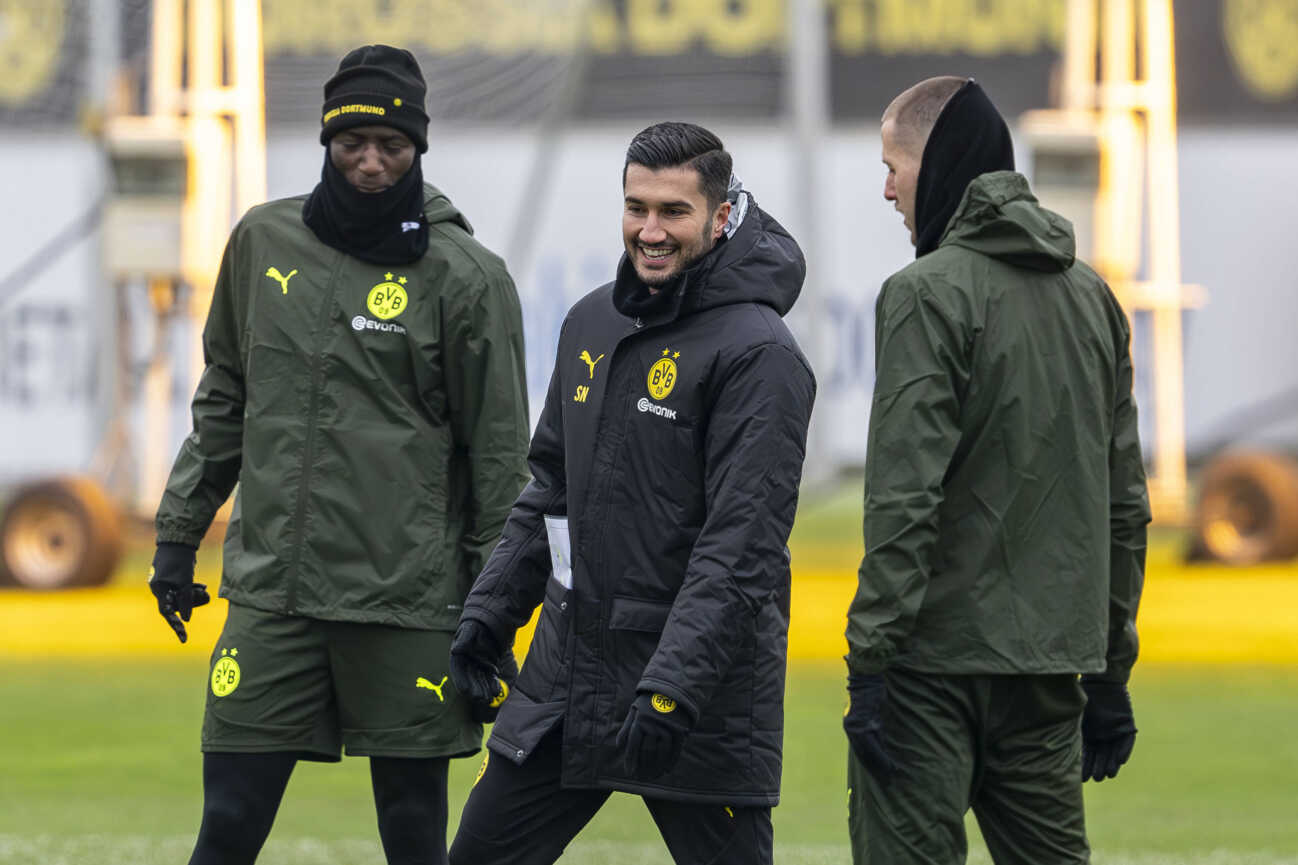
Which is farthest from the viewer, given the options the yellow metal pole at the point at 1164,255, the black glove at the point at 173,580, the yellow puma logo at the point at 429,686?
the yellow metal pole at the point at 1164,255

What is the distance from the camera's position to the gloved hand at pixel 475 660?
12.9 ft

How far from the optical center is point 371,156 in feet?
14.5

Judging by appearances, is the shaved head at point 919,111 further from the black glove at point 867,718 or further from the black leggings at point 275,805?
the black leggings at point 275,805

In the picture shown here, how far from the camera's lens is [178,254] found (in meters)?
15.7

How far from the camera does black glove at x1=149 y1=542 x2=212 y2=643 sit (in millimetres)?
4473

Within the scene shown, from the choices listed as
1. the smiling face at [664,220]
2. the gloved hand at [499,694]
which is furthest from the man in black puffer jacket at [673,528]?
the gloved hand at [499,694]

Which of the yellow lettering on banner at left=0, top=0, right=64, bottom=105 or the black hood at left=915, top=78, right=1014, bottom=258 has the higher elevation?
the yellow lettering on banner at left=0, top=0, right=64, bottom=105

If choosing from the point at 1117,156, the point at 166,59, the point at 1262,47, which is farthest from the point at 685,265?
the point at 1262,47

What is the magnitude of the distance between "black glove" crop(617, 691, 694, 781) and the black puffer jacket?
0.18 feet

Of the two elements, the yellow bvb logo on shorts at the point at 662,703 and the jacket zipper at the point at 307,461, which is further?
the jacket zipper at the point at 307,461

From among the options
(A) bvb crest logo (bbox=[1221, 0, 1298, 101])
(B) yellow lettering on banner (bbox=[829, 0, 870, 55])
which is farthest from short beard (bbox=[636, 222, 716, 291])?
(A) bvb crest logo (bbox=[1221, 0, 1298, 101])

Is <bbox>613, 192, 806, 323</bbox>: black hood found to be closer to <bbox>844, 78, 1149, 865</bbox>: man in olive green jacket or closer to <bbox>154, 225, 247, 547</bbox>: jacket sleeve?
<bbox>844, 78, 1149, 865</bbox>: man in olive green jacket

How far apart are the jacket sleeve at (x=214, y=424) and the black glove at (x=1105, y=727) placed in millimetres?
1750

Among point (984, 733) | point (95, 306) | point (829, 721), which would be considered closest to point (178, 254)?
point (95, 306)
